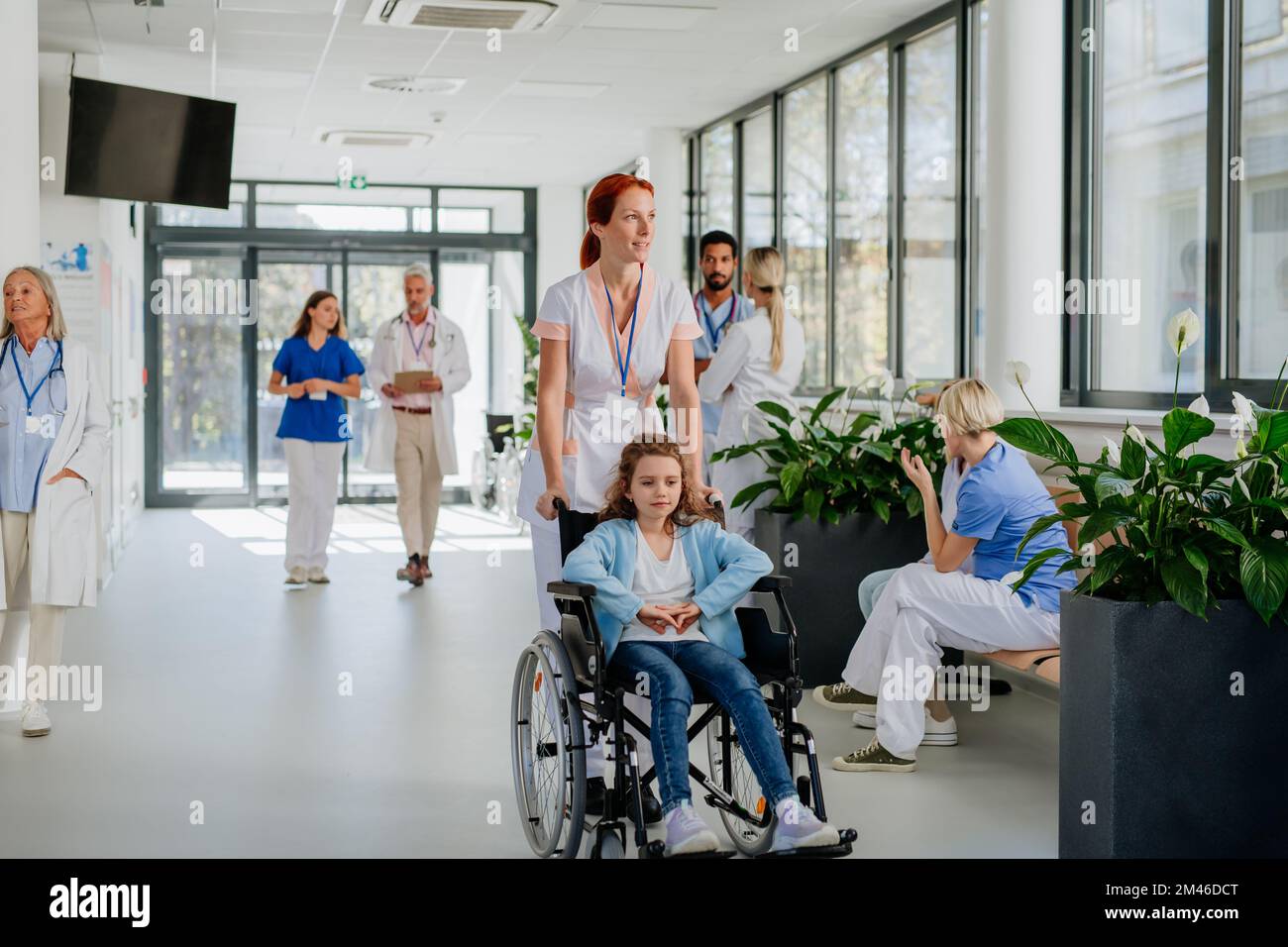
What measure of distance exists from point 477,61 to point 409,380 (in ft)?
6.44

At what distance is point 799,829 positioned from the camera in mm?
2955

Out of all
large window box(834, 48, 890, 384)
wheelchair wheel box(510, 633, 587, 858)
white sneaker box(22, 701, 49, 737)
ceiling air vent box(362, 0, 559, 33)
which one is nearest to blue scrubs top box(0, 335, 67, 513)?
white sneaker box(22, 701, 49, 737)

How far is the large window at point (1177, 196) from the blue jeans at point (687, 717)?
2.64 m

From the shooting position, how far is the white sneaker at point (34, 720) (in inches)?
180

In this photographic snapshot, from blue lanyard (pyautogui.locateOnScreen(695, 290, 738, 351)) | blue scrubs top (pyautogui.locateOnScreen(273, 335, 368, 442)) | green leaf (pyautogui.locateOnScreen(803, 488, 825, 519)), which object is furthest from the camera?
blue scrubs top (pyautogui.locateOnScreen(273, 335, 368, 442))

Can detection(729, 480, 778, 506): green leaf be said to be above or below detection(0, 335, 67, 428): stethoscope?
below

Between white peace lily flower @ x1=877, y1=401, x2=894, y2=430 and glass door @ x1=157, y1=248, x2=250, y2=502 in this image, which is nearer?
white peace lily flower @ x1=877, y1=401, x2=894, y2=430

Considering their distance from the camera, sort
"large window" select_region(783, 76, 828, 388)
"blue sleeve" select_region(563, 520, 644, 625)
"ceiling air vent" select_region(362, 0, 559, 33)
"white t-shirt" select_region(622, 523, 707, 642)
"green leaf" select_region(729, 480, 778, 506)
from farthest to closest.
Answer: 1. "large window" select_region(783, 76, 828, 388)
2. "ceiling air vent" select_region(362, 0, 559, 33)
3. "green leaf" select_region(729, 480, 778, 506)
4. "white t-shirt" select_region(622, 523, 707, 642)
5. "blue sleeve" select_region(563, 520, 644, 625)

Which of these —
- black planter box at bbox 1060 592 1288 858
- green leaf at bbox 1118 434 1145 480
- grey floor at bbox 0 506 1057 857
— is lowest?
grey floor at bbox 0 506 1057 857

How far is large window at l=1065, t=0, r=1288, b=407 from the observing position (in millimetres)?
4820

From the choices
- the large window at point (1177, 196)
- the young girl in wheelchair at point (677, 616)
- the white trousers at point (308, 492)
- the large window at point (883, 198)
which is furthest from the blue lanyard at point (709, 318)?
the young girl in wheelchair at point (677, 616)

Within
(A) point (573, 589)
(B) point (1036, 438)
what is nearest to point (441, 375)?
(A) point (573, 589)

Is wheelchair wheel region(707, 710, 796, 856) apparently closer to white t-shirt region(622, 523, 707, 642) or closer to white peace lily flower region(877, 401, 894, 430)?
white t-shirt region(622, 523, 707, 642)

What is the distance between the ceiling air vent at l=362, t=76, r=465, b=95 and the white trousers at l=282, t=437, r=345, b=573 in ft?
8.05
